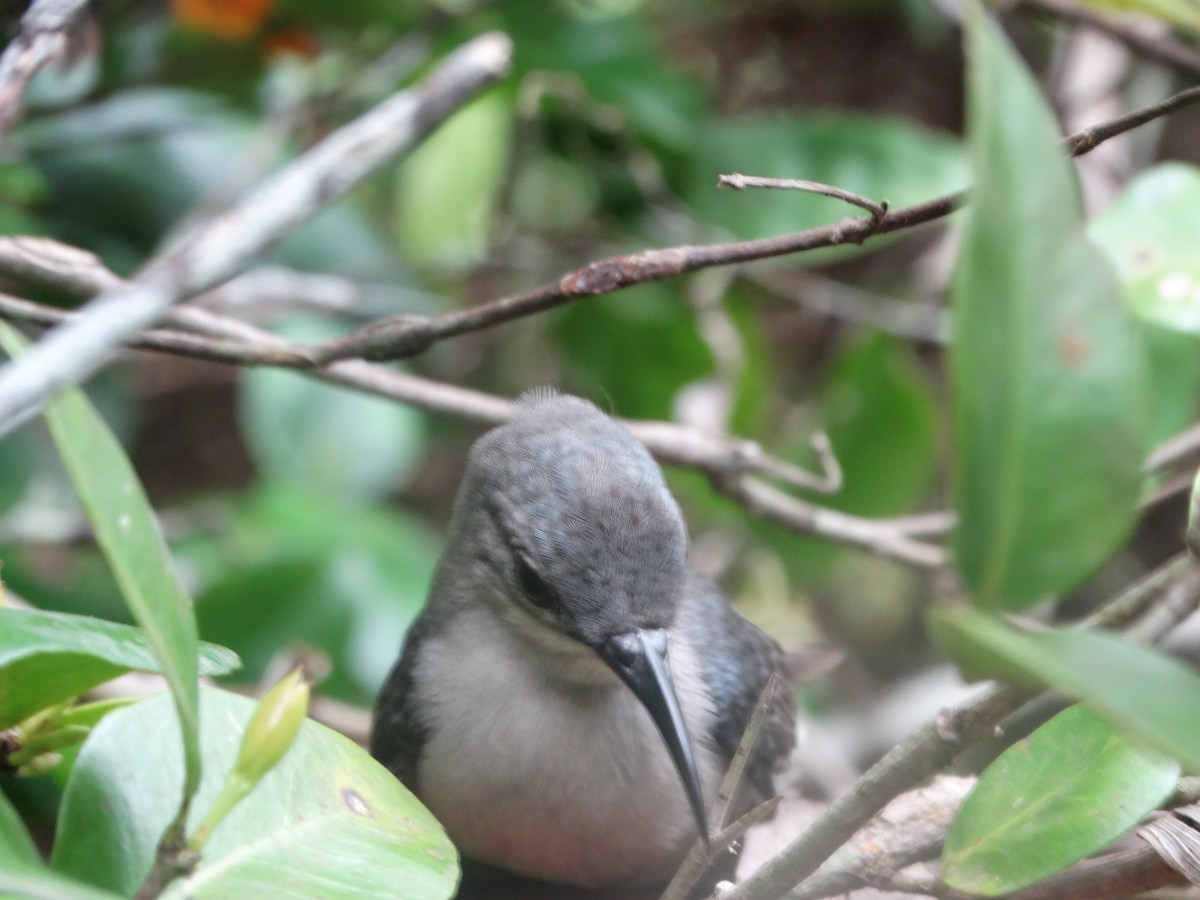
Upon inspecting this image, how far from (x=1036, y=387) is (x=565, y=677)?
1782mm

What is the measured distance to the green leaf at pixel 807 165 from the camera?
14.1 ft

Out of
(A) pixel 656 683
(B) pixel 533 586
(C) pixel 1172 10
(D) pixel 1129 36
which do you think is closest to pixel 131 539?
(A) pixel 656 683

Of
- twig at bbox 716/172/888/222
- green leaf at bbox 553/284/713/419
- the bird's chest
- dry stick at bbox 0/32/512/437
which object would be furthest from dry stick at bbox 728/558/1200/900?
green leaf at bbox 553/284/713/419

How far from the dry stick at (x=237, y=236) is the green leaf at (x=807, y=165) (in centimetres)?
175

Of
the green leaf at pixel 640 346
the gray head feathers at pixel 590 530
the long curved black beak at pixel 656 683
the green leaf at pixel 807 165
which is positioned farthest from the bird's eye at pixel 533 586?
the green leaf at pixel 640 346

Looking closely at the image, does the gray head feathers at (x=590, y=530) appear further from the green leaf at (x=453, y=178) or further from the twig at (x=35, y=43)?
the green leaf at (x=453, y=178)

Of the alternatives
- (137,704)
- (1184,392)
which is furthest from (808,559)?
(137,704)

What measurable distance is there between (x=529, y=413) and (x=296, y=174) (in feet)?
3.05

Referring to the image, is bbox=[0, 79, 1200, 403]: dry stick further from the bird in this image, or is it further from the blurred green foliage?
the blurred green foliage

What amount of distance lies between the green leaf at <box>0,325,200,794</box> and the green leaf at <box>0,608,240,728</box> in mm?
197

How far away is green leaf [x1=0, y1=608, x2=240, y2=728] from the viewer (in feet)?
4.38

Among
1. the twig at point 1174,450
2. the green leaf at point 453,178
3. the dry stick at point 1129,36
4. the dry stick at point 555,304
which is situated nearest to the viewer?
the dry stick at point 555,304

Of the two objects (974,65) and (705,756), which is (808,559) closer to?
(705,756)

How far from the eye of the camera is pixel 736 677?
2922 millimetres
